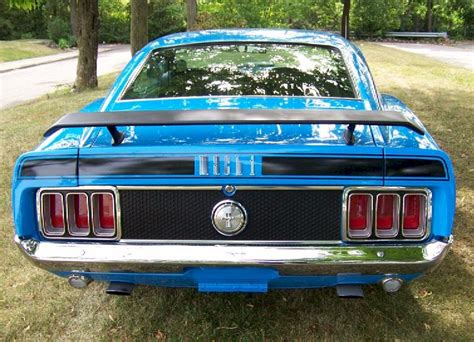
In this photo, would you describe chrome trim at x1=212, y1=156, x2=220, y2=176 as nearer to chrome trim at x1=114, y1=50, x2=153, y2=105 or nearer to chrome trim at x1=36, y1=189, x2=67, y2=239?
chrome trim at x1=36, y1=189, x2=67, y2=239

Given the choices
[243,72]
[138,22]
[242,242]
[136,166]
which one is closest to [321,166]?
[242,242]

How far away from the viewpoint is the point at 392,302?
3.16m

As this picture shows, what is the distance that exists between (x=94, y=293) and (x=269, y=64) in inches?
74.5

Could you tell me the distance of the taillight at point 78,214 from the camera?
94.2 inches

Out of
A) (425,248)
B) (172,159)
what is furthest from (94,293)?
(425,248)

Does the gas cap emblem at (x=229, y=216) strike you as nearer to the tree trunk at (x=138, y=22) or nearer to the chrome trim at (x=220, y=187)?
the chrome trim at (x=220, y=187)

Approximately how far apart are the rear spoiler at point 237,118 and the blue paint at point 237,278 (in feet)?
2.17

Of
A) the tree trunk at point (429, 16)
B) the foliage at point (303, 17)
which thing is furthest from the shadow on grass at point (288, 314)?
the tree trunk at point (429, 16)

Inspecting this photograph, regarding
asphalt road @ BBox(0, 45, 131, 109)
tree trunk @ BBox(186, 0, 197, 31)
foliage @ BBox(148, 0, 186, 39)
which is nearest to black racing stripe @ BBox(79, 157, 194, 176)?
asphalt road @ BBox(0, 45, 131, 109)

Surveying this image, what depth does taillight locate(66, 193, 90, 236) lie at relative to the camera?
7.85 feet

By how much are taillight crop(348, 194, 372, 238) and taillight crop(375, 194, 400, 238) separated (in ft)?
0.12

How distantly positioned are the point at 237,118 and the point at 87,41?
9636 millimetres

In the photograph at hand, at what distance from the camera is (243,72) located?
3.41 m

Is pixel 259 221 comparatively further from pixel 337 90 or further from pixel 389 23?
pixel 389 23
